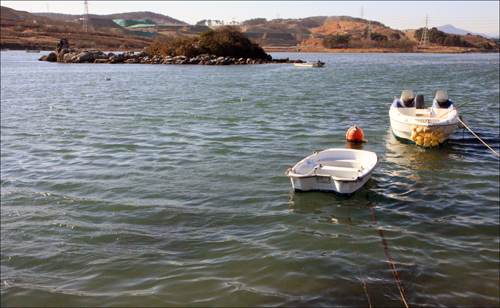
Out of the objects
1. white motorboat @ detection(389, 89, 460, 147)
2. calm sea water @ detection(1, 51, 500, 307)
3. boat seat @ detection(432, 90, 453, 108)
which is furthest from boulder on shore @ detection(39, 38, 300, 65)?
boat seat @ detection(432, 90, 453, 108)

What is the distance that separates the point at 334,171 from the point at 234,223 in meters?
3.18

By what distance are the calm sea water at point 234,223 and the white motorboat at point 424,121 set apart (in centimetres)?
45

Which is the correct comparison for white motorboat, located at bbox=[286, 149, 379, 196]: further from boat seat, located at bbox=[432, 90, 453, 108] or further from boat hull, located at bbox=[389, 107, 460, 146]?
boat seat, located at bbox=[432, 90, 453, 108]

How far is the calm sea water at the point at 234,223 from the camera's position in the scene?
589 centimetres

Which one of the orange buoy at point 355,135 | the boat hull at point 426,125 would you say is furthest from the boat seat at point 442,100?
the orange buoy at point 355,135

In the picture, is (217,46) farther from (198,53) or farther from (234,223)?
(234,223)

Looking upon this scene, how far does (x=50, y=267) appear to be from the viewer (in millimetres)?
6750

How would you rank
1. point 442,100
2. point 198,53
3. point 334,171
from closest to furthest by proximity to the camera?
point 334,171 → point 442,100 → point 198,53

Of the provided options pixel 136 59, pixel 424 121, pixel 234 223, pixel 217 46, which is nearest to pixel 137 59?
pixel 136 59

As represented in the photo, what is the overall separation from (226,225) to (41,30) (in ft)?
567

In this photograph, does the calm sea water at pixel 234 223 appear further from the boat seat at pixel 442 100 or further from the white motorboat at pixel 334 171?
the boat seat at pixel 442 100

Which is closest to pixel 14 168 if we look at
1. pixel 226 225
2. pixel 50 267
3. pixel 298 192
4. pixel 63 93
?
pixel 50 267

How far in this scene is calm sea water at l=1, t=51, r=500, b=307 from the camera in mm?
5895

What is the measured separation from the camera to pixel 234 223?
8.10 metres
